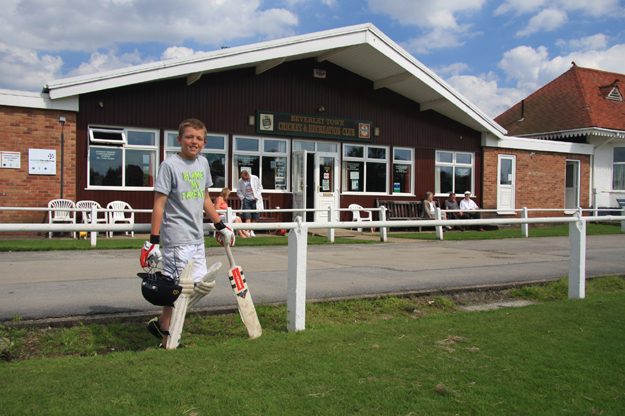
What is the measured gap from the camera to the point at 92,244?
35.3 feet

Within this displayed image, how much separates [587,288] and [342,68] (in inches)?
498

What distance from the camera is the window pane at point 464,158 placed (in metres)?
19.9

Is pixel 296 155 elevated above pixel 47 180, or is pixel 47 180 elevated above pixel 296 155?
pixel 296 155

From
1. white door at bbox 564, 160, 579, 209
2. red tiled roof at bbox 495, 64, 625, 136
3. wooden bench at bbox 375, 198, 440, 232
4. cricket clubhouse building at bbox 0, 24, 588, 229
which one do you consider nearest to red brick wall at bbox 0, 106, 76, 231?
cricket clubhouse building at bbox 0, 24, 588, 229

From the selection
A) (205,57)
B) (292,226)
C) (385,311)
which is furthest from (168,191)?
(205,57)

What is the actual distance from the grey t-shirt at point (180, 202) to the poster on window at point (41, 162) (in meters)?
11.0

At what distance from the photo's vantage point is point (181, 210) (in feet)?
12.5

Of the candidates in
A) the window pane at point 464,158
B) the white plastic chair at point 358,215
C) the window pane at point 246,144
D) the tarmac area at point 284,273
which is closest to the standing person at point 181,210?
the tarmac area at point 284,273

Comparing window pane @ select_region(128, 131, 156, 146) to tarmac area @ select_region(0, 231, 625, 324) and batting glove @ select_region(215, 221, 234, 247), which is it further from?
batting glove @ select_region(215, 221, 234, 247)

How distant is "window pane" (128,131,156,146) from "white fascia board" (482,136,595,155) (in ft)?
41.2

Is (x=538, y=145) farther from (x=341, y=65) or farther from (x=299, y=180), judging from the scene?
(x=299, y=180)

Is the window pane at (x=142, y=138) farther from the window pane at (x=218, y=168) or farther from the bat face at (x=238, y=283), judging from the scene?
the bat face at (x=238, y=283)

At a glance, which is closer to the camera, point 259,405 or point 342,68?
point 259,405

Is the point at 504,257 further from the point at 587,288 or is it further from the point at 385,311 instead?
the point at 385,311
